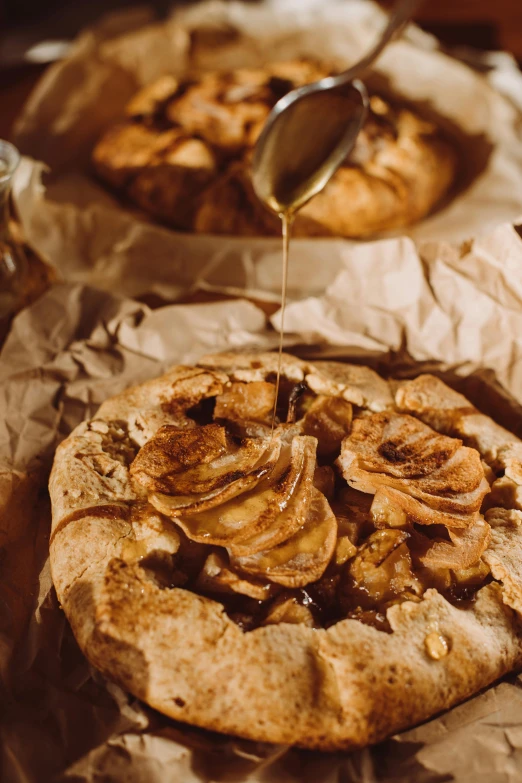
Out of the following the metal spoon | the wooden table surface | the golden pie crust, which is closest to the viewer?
the metal spoon

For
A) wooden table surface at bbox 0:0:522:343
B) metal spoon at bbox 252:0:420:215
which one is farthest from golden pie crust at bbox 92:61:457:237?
wooden table surface at bbox 0:0:522:343

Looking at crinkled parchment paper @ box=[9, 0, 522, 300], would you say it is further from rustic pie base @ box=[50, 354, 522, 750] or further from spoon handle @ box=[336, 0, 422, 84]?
rustic pie base @ box=[50, 354, 522, 750]

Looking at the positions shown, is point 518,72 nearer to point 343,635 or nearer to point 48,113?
point 48,113

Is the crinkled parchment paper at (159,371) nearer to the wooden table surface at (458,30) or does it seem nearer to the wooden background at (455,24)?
the wooden table surface at (458,30)

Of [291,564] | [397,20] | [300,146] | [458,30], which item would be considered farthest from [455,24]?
[291,564]

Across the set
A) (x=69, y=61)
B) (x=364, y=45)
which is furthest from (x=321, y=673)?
(x=364, y=45)

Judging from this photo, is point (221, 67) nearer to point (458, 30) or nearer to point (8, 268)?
point (458, 30)
